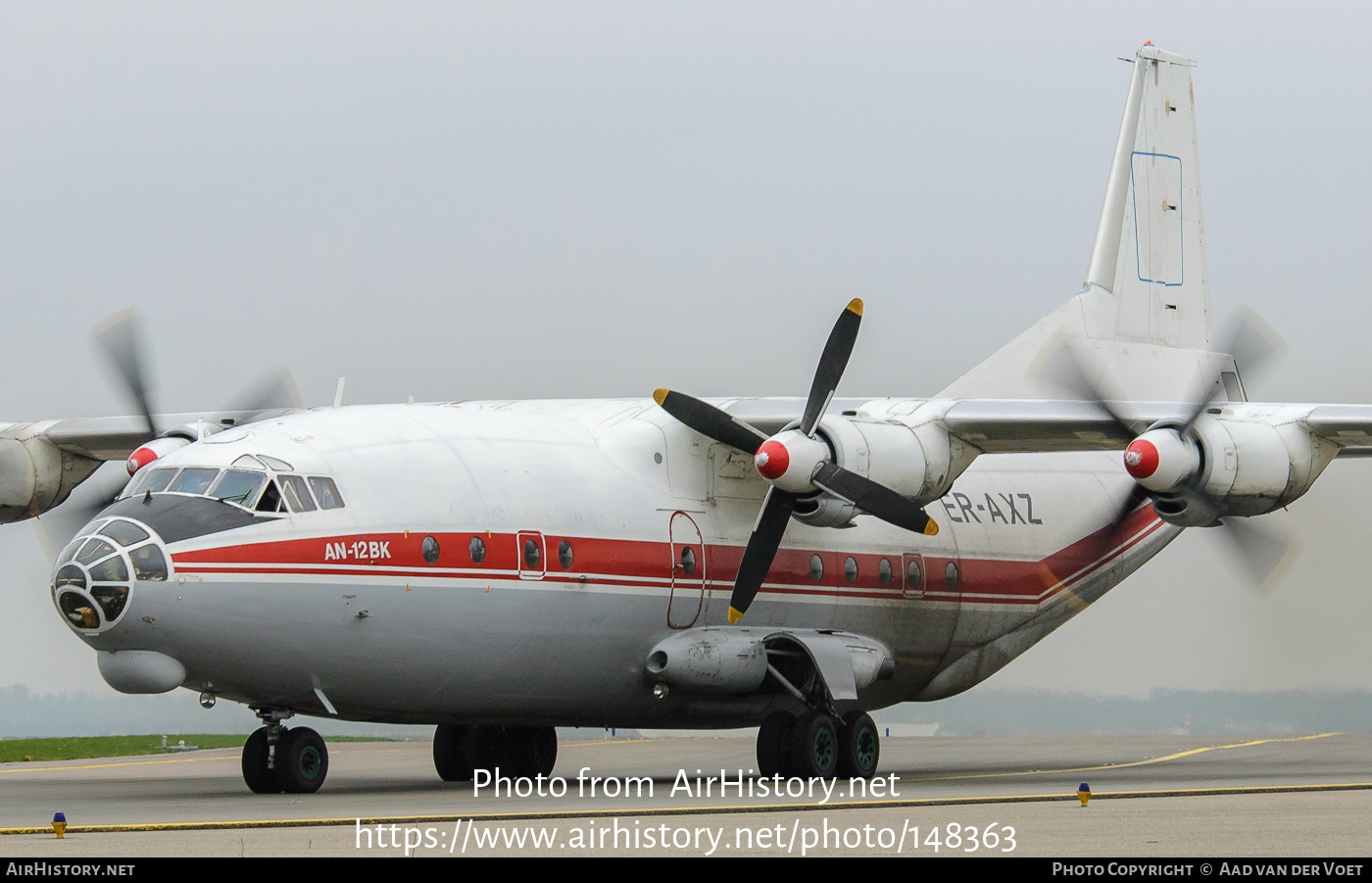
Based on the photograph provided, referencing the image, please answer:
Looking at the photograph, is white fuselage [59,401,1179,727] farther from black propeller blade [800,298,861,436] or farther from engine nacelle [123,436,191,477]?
engine nacelle [123,436,191,477]

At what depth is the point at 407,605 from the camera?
58.6 ft

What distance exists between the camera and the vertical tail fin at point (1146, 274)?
2700 centimetres

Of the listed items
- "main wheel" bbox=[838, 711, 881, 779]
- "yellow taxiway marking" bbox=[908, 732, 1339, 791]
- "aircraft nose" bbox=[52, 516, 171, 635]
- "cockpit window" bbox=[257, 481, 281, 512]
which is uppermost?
"cockpit window" bbox=[257, 481, 281, 512]

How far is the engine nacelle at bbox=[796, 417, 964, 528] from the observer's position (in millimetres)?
19969

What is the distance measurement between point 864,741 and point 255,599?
8.12m

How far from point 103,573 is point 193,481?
5.55 feet

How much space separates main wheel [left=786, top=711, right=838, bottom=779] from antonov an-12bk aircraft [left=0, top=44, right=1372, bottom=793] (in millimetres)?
43

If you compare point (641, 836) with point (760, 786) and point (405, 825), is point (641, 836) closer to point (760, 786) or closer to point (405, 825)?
point (405, 825)

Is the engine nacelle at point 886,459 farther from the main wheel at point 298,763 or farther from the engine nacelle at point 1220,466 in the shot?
the main wheel at point 298,763

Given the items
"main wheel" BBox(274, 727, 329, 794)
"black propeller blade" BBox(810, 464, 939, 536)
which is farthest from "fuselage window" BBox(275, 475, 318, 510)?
"black propeller blade" BBox(810, 464, 939, 536)

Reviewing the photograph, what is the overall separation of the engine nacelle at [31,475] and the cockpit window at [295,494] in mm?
7951

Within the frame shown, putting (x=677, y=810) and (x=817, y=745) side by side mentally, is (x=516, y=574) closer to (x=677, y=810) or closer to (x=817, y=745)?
(x=677, y=810)

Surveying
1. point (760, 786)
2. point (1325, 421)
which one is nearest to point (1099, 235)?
point (1325, 421)

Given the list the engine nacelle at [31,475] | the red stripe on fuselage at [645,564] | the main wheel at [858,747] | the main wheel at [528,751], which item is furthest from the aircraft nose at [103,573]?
the main wheel at [858,747]
